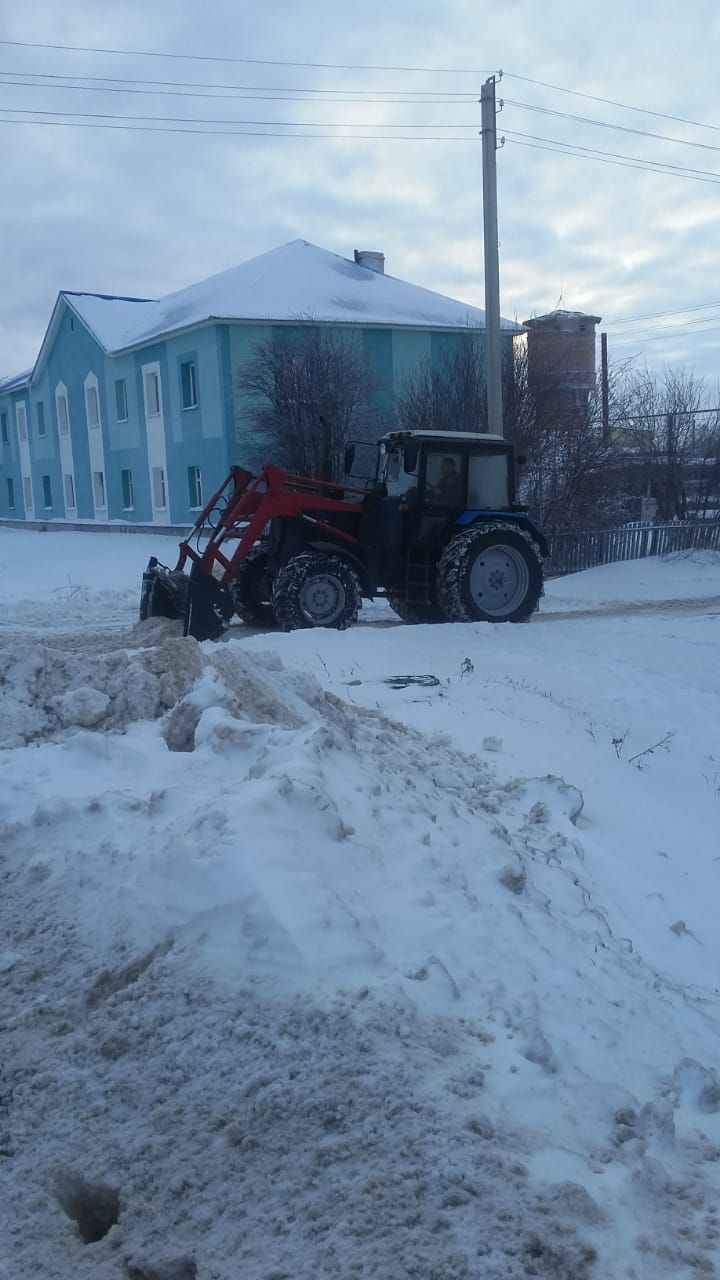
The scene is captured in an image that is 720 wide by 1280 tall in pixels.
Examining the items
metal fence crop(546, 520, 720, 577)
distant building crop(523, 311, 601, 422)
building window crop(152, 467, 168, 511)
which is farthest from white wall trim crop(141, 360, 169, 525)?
metal fence crop(546, 520, 720, 577)

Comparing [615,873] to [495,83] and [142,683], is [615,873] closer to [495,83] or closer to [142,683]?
[142,683]

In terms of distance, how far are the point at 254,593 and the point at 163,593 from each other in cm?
154

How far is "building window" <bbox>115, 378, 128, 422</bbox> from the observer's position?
3700 cm

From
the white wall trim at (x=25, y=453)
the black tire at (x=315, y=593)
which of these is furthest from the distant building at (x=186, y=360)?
the black tire at (x=315, y=593)

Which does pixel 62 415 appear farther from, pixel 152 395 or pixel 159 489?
pixel 159 489

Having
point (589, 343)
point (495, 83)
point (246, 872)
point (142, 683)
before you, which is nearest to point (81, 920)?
point (246, 872)

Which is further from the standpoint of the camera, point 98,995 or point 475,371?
point 475,371

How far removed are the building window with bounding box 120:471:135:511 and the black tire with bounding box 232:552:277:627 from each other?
81.2 feet

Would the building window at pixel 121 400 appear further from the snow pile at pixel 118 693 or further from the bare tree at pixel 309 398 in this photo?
the snow pile at pixel 118 693

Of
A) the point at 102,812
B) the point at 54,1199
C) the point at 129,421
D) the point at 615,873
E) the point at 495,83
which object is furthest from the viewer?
the point at 129,421

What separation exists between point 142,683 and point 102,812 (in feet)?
5.17

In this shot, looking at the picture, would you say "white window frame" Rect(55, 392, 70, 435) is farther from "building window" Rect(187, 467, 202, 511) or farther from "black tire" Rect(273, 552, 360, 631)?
"black tire" Rect(273, 552, 360, 631)

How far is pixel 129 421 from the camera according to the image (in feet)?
120

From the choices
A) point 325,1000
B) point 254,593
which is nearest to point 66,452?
point 254,593
